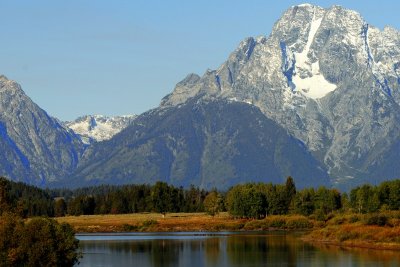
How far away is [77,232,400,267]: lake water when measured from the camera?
420 feet

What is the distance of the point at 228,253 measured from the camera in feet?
477

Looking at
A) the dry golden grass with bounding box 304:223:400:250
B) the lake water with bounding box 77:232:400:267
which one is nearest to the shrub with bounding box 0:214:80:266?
the lake water with bounding box 77:232:400:267

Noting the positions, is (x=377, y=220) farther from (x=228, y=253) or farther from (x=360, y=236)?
(x=228, y=253)

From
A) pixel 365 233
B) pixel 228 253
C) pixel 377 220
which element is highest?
pixel 377 220

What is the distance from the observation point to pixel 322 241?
167375 millimetres

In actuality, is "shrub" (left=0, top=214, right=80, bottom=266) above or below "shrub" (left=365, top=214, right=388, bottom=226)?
below

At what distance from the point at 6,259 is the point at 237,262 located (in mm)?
36872

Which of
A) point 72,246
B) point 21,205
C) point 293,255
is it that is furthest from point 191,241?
point 72,246

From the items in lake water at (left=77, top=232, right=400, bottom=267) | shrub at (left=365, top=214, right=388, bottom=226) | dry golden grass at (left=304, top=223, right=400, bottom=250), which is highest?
shrub at (left=365, top=214, right=388, bottom=226)

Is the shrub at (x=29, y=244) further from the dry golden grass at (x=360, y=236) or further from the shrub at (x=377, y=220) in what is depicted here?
the shrub at (x=377, y=220)

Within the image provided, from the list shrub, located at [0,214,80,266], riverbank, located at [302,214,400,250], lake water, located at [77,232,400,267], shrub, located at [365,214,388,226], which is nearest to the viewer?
shrub, located at [0,214,80,266]

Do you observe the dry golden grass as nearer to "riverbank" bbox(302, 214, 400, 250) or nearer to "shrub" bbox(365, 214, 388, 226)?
"riverbank" bbox(302, 214, 400, 250)

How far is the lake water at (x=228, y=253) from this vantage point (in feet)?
420

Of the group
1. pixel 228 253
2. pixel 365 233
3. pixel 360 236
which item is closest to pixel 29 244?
pixel 228 253
